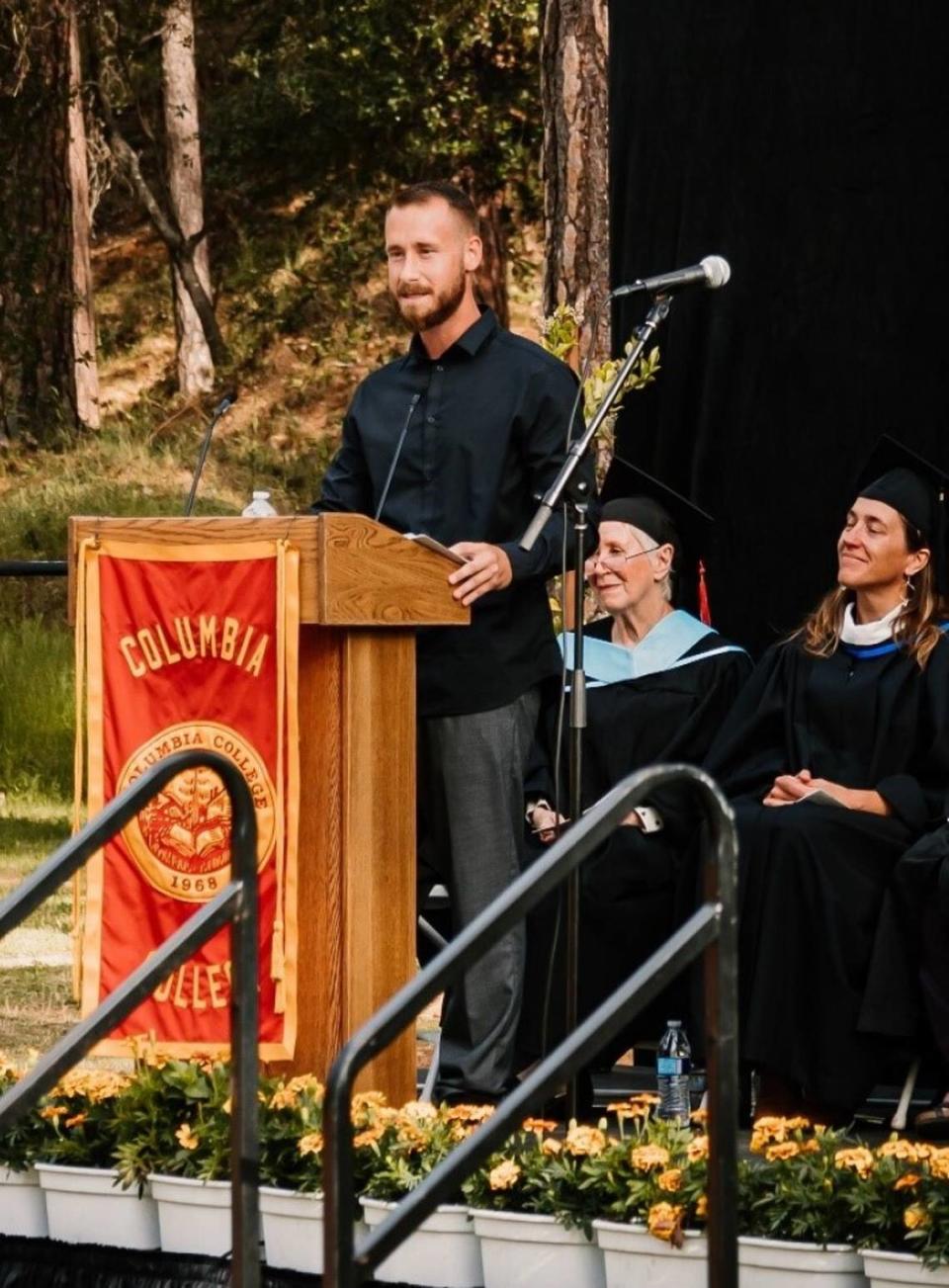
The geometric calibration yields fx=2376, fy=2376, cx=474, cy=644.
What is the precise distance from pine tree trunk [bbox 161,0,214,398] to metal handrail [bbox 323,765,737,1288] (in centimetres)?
1858

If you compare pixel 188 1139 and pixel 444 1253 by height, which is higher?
pixel 188 1139

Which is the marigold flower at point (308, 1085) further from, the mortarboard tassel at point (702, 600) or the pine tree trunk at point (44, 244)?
the pine tree trunk at point (44, 244)

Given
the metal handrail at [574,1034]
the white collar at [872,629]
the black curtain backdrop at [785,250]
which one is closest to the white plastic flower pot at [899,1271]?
the metal handrail at [574,1034]

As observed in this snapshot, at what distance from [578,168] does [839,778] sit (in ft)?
13.5

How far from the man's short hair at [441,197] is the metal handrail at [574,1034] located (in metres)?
2.21

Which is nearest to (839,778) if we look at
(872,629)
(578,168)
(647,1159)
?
(872,629)

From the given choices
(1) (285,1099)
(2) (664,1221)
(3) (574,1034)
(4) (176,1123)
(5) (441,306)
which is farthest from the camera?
(5) (441,306)

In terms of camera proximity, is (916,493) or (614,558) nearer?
(916,493)

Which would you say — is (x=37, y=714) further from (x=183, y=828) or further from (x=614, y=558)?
(x=183, y=828)

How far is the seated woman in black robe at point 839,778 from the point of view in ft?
16.5

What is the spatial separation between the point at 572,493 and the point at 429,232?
2.04ft

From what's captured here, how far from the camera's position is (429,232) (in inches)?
191

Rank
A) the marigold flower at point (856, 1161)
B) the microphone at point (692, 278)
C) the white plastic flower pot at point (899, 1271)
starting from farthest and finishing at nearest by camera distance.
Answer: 1. the microphone at point (692, 278)
2. the marigold flower at point (856, 1161)
3. the white plastic flower pot at point (899, 1271)

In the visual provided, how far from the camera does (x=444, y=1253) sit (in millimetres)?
4031
